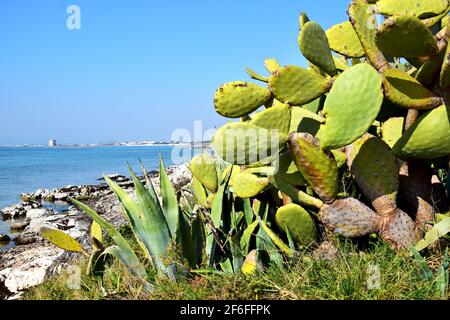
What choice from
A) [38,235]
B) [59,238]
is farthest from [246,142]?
[38,235]

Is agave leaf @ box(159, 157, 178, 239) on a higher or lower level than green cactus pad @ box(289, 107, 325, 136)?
lower

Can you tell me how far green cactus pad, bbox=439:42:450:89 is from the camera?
203 cm

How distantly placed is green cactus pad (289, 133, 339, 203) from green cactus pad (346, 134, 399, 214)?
0.19 metres

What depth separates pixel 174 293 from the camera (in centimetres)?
228

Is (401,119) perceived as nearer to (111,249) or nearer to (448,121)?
(448,121)

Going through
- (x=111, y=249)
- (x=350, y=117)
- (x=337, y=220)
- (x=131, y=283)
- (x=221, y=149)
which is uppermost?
(x=350, y=117)

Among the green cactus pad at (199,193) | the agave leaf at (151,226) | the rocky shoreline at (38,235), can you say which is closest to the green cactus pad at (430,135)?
the agave leaf at (151,226)

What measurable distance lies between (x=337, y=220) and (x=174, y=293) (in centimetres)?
86

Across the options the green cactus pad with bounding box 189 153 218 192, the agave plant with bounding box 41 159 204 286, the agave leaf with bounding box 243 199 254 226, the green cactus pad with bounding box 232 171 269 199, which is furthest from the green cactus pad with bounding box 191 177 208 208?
the agave plant with bounding box 41 159 204 286

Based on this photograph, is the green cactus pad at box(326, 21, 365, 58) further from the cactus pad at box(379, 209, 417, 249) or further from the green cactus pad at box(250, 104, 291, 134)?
the cactus pad at box(379, 209, 417, 249)

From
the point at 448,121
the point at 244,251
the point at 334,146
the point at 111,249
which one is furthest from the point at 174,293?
the point at 448,121

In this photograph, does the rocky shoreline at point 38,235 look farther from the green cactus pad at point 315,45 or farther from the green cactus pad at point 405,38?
the green cactus pad at point 405,38

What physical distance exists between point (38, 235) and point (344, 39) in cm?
821

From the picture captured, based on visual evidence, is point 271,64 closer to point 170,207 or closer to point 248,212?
point 248,212
